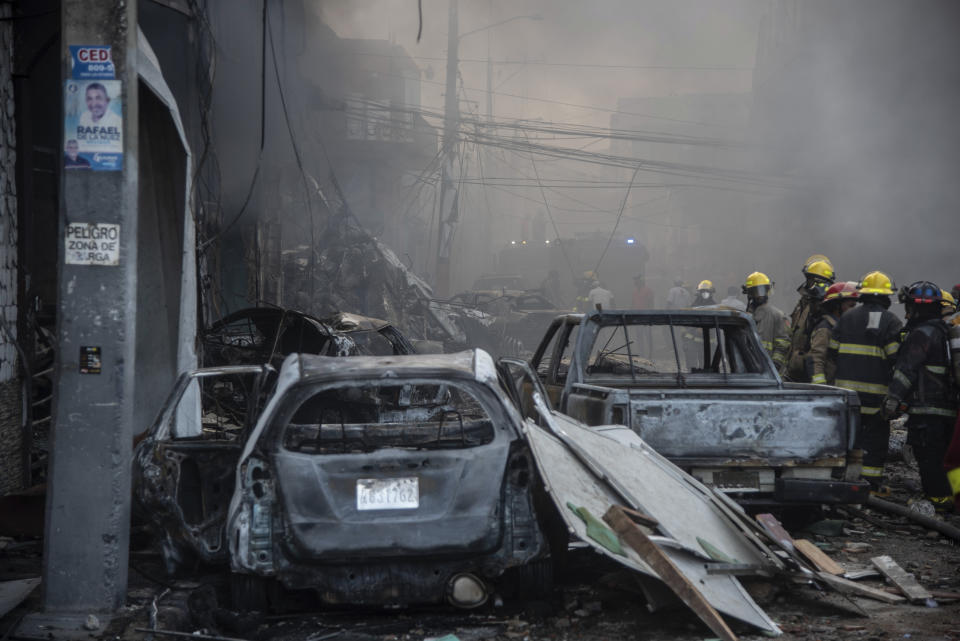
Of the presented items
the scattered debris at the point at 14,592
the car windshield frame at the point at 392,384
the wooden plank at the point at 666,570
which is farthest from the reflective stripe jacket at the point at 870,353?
the scattered debris at the point at 14,592

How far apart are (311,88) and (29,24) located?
14.0m

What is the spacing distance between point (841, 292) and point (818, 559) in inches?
168

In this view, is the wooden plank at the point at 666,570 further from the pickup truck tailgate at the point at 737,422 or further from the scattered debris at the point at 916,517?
the scattered debris at the point at 916,517

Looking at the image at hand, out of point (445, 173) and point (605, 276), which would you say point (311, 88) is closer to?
point (445, 173)

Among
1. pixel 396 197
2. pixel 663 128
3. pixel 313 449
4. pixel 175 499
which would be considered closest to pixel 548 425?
pixel 313 449

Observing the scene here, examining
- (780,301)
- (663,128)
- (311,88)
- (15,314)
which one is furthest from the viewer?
(663,128)

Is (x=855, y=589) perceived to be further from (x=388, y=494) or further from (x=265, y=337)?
(x=265, y=337)

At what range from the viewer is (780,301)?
86.7ft

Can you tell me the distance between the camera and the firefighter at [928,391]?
24.3ft

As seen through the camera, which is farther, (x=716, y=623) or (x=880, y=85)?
(x=880, y=85)

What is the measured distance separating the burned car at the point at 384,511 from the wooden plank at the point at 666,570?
405 mm

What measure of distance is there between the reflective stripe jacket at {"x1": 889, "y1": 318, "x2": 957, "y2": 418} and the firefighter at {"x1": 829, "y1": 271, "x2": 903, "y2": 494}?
0.35 m

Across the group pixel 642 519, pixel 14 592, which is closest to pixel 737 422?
pixel 642 519

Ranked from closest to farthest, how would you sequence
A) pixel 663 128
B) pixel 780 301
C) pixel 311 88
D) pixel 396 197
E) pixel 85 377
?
pixel 85 377 < pixel 311 88 < pixel 780 301 < pixel 396 197 < pixel 663 128
